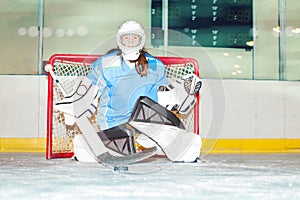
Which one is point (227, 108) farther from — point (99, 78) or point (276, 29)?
point (99, 78)

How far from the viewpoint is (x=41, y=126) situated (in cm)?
448

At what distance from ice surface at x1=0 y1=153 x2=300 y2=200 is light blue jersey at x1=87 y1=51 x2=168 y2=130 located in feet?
0.91

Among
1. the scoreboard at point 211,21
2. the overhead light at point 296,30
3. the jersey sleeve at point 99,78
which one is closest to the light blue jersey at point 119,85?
the jersey sleeve at point 99,78

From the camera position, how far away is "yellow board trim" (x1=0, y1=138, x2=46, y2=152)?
175 inches

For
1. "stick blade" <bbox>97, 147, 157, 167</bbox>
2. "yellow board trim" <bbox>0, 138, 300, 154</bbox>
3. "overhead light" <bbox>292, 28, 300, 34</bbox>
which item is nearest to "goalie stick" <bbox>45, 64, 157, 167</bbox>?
"stick blade" <bbox>97, 147, 157, 167</bbox>

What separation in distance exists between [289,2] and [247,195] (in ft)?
12.2

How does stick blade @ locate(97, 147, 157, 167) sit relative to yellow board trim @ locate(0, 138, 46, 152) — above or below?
above

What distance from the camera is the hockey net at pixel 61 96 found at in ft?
11.4

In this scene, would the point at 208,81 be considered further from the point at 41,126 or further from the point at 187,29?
the point at 41,126

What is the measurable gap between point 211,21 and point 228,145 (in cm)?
135

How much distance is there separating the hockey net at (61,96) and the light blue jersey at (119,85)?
0.63 m

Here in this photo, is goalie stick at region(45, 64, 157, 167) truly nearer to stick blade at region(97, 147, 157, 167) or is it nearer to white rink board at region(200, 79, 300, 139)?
stick blade at region(97, 147, 157, 167)

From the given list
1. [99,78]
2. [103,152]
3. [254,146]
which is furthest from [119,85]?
[254,146]

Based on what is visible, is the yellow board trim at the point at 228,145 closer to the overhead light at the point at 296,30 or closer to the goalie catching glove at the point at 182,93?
the overhead light at the point at 296,30
